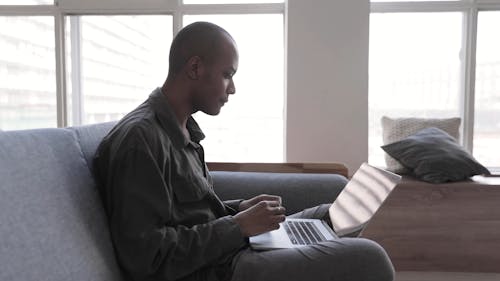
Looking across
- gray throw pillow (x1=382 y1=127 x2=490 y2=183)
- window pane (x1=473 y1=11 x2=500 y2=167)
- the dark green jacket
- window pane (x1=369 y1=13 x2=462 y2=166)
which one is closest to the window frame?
window pane (x1=369 y1=13 x2=462 y2=166)

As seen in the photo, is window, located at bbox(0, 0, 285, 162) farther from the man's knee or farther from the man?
the man's knee

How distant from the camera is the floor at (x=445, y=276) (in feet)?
7.02

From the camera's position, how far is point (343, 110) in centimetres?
276

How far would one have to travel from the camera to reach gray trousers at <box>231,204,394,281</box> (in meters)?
0.94

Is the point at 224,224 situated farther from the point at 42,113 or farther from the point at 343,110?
the point at 42,113

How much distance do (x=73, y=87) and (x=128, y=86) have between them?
44 centimetres

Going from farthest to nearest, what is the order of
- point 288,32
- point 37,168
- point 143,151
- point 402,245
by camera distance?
point 288,32 < point 402,245 < point 143,151 < point 37,168

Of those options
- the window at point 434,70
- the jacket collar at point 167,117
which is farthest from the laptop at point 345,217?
the window at point 434,70

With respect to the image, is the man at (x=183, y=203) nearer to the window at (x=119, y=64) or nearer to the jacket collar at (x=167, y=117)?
the jacket collar at (x=167, y=117)

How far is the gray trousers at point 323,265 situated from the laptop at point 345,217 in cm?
8

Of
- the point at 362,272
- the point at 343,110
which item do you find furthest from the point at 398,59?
the point at 362,272

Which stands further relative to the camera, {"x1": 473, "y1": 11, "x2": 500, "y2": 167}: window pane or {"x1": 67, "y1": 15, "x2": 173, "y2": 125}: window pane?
{"x1": 67, "y1": 15, "x2": 173, "y2": 125}: window pane

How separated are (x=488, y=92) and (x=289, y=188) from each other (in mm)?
2175

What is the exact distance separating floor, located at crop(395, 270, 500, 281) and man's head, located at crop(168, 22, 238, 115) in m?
1.59
